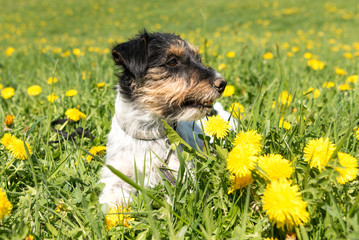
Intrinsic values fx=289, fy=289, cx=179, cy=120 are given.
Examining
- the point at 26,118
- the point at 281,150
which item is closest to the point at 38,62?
the point at 26,118

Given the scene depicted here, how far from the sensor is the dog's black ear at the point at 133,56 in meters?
2.67

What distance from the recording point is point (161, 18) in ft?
74.5

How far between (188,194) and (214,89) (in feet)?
3.84

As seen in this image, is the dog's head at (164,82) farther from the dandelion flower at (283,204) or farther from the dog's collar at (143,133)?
the dandelion flower at (283,204)

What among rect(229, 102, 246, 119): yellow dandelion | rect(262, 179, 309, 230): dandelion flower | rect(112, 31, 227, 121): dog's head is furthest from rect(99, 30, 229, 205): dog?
rect(262, 179, 309, 230): dandelion flower

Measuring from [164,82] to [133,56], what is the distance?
39cm

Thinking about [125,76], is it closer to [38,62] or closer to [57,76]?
[57,76]

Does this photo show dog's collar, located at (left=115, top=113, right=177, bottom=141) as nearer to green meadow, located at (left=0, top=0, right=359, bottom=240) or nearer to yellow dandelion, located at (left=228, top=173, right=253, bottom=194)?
green meadow, located at (left=0, top=0, right=359, bottom=240)

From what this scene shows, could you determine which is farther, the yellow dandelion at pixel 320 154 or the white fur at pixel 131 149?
the white fur at pixel 131 149

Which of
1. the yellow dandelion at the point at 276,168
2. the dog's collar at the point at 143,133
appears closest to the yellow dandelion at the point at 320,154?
the yellow dandelion at the point at 276,168

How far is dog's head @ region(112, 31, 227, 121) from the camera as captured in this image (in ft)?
8.90

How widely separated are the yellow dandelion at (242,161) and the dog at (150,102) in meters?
1.19

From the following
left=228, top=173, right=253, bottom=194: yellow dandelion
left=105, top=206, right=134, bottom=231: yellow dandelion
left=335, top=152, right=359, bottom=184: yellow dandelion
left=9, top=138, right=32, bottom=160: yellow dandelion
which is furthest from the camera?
left=9, top=138, right=32, bottom=160: yellow dandelion

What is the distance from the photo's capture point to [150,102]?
277 cm
